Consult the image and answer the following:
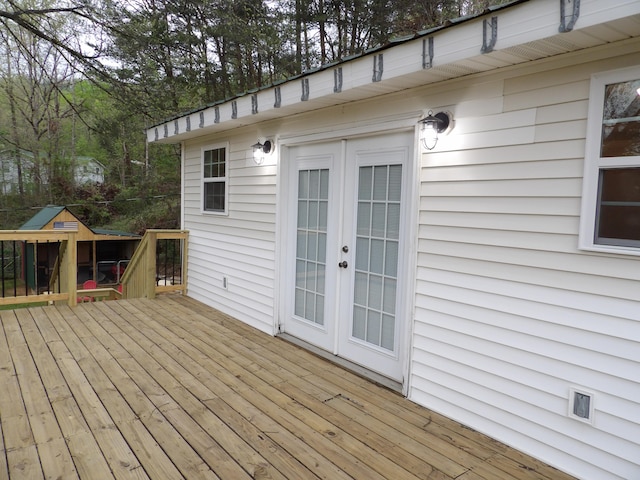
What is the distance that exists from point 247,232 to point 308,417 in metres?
2.65

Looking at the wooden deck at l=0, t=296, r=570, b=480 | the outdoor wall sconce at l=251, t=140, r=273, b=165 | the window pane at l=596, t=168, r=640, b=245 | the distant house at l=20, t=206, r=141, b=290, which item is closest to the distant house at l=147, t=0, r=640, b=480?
the window pane at l=596, t=168, r=640, b=245

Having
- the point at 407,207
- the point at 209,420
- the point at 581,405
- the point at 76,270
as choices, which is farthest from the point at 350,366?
the point at 76,270

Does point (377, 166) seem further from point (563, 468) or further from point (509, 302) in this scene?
point (563, 468)

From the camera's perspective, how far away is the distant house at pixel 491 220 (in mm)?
1984

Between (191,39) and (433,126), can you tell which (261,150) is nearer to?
(433,126)

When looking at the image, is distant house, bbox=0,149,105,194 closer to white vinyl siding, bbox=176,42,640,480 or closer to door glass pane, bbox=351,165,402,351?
door glass pane, bbox=351,165,402,351

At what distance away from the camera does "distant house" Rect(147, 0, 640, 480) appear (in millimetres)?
1984

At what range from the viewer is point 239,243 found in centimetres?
502

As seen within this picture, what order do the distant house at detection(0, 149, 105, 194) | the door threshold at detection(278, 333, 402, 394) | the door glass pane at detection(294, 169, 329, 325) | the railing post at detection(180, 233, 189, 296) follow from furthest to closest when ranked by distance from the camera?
the distant house at detection(0, 149, 105, 194) < the railing post at detection(180, 233, 189, 296) < the door glass pane at detection(294, 169, 329, 325) < the door threshold at detection(278, 333, 402, 394)

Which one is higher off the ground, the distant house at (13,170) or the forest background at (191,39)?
the forest background at (191,39)

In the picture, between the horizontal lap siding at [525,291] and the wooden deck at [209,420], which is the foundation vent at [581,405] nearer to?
the horizontal lap siding at [525,291]

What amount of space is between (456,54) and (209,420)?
2602 mm

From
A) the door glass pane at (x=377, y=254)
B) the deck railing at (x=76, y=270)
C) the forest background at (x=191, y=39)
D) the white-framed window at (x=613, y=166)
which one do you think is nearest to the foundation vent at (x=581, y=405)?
the white-framed window at (x=613, y=166)

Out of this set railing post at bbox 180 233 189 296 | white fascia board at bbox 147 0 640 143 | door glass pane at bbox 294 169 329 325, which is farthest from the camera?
railing post at bbox 180 233 189 296
